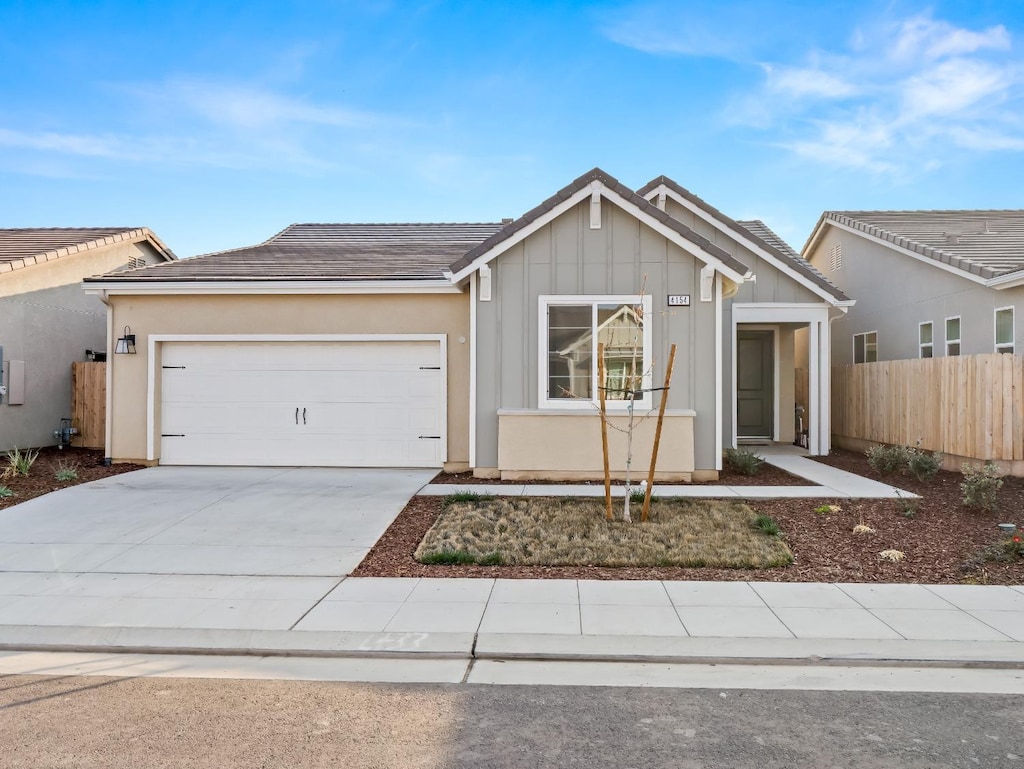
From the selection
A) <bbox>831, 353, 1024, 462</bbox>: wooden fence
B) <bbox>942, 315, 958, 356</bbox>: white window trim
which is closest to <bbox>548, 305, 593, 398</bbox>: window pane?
<bbox>831, 353, 1024, 462</bbox>: wooden fence

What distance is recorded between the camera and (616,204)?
972cm

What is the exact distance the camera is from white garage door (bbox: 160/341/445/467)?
36.2 feet

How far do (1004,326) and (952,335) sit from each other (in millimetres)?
1463

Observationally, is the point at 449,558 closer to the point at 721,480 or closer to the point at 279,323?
the point at 721,480

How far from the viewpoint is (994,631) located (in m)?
4.48

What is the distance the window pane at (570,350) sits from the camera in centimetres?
980

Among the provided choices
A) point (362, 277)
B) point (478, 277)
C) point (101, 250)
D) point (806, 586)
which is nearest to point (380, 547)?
point (806, 586)

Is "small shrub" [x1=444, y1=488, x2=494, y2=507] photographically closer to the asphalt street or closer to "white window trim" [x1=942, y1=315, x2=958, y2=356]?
the asphalt street

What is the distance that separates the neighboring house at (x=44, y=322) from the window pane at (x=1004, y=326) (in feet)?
60.9

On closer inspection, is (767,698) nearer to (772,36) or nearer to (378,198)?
(772,36)

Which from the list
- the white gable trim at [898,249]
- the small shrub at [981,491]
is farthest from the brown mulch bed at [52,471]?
the white gable trim at [898,249]

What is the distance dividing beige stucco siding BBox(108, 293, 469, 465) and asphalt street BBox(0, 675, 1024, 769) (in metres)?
7.19

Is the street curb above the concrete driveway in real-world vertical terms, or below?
below

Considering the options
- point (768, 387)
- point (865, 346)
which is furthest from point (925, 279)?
point (768, 387)
